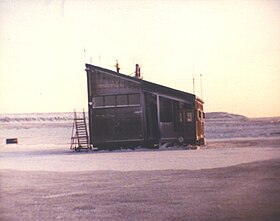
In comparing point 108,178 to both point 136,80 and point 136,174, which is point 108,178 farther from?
point 136,80

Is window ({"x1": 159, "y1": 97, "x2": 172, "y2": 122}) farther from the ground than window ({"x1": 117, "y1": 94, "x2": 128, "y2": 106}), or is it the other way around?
window ({"x1": 117, "y1": 94, "x2": 128, "y2": 106})

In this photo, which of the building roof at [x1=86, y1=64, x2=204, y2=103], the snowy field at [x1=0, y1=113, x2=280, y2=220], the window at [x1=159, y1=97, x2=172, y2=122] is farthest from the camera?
the window at [x1=159, y1=97, x2=172, y2=122]

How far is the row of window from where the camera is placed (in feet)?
66.4

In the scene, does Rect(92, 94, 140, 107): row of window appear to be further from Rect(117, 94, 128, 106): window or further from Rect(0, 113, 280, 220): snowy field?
Rect(0, 113, 280, 220): snowy field

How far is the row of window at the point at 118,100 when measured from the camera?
20234mm

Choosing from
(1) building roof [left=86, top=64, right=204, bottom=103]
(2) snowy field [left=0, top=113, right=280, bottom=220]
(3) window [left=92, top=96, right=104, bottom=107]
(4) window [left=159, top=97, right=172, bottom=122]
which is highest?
(1) building roof [left=86, top=64, right=204, bottom=103]

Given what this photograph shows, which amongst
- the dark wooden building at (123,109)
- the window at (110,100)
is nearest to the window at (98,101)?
the dark wooden building at (123,109)

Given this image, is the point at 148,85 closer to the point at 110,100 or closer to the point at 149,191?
the point at 110,100

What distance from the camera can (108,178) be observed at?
10.5 metres

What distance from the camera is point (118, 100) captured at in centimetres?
2027

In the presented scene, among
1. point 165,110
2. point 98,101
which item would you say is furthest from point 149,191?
point 165,110

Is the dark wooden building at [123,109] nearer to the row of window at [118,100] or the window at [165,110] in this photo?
the row of window at [118,100]

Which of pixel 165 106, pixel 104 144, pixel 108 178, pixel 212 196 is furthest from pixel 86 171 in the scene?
pixel 165 106

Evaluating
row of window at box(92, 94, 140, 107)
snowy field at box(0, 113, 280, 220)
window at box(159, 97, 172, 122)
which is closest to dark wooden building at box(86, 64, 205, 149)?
row of window at box(92, 94, 140, 107)
